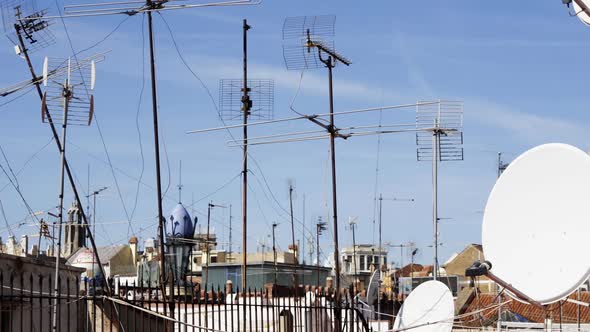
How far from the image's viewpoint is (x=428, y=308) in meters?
17.5

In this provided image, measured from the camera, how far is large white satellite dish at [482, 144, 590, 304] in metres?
10.2

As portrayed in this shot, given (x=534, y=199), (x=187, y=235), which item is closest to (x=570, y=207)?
(x=534, y=199)

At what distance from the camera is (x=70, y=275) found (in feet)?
45.5

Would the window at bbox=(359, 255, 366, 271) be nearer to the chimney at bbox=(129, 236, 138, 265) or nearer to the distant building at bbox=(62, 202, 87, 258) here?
the chimney at bbox=(129, 236, 138, 265)

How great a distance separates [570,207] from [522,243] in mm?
839

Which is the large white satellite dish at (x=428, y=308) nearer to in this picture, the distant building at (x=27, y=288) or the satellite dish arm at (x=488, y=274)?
the satellite dish arm at (x=488, y=274)

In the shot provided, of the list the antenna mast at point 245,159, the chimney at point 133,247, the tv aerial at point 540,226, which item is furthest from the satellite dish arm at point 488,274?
the chimney at point 133,247

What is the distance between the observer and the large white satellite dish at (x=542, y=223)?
33.5ft

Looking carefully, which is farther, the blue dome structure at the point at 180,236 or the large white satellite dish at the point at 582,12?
the blue dome structure at the point at 180,236

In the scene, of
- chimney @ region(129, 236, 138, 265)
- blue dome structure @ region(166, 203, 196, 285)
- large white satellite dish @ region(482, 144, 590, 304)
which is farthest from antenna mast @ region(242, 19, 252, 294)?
chimney @ region(129, 236, 138, 265)

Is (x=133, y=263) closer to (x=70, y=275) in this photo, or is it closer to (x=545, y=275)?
(x=70, y=275)

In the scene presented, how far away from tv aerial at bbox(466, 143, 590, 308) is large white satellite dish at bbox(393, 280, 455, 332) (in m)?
5.46

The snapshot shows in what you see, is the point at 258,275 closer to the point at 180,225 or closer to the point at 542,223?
the point at 180,225

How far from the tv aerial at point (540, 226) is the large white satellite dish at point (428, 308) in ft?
17.9
